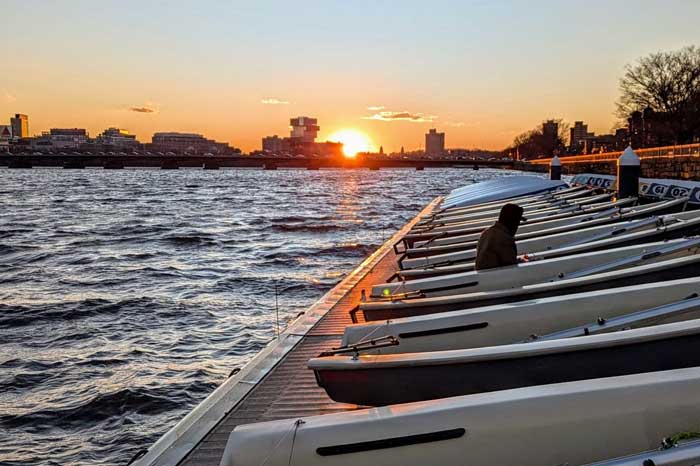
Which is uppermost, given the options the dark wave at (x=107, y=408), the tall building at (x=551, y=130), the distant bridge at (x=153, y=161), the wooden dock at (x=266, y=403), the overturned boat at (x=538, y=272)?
the tall building at (x=551, y=130)

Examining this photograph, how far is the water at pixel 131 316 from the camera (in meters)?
8.64

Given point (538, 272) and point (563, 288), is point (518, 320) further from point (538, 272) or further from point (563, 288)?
point (538, 272)

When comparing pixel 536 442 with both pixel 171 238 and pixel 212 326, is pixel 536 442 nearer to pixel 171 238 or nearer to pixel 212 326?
pixel 212 326

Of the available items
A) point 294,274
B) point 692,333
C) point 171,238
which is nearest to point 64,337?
point 294,274

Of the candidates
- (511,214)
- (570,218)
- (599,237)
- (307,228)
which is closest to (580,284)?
(511,214)

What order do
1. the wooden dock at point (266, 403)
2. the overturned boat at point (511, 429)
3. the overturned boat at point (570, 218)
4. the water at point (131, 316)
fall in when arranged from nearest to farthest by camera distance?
the overturned boat at point (511, 429)
the wooden dock at point (266, 403)
the water at point (131, 316)
the overturned boat at point (570, 218)

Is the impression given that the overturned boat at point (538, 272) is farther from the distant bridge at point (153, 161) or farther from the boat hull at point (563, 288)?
the distant bridge at point (153, 161)

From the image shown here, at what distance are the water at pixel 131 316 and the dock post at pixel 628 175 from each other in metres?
7.07

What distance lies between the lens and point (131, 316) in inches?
554

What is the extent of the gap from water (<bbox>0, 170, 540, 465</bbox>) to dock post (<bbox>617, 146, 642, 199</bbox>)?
707 cm

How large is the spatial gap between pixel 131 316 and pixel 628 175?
1078 cm

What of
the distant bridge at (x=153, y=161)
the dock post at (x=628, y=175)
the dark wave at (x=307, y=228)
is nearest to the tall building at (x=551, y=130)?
the distant bridge at (x=153, y=161)

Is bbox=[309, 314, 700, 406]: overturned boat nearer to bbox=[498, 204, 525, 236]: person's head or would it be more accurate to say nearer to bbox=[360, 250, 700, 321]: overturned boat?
bbox=[360, 250, 700, 321]: overturned boat

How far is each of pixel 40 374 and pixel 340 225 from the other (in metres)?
23.3
